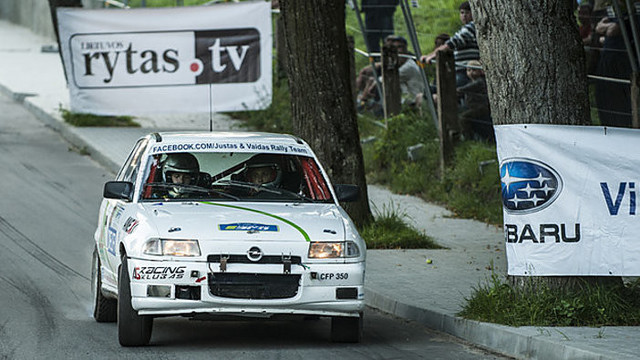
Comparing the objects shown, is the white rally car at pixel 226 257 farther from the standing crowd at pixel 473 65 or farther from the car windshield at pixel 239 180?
the standing crowd at pixel 473 65

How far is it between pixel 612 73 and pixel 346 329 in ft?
24.0

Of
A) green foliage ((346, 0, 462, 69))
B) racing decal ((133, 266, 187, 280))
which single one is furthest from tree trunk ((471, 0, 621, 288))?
green foliage ((346, 0, 462, 69))

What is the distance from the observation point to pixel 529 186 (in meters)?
9.36

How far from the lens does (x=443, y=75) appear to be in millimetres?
17812

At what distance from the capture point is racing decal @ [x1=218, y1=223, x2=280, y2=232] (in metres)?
8.76

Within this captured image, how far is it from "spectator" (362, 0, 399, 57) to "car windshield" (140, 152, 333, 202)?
11039mm

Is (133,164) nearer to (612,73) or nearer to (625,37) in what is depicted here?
(625,37)

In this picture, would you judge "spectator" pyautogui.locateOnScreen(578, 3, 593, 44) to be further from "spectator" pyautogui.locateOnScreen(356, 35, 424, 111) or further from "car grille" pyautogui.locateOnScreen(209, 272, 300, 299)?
"car grille" pyautogui.locateOnScreen(209, 272, 300, 299)

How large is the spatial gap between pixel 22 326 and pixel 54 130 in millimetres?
13798

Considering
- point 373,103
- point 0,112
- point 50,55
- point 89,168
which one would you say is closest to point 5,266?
point 89,168

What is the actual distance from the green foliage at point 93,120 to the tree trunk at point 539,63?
14.2 m

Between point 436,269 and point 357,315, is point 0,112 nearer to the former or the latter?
point 436,269

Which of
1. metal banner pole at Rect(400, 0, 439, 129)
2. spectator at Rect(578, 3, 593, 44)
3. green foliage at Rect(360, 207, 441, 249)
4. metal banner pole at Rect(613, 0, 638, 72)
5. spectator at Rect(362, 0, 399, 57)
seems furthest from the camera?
spectator at Rect(362, 0, 399, 57)

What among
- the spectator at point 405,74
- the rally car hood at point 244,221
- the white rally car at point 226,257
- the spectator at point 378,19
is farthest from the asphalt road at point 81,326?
the spectator at point 378,19
